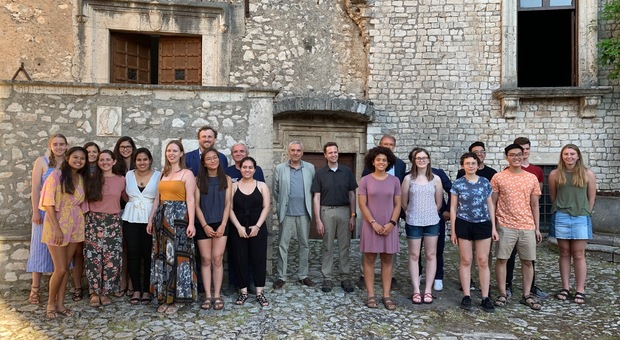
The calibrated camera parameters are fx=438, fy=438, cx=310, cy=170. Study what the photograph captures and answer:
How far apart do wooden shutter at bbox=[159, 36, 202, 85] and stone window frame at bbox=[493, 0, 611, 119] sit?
6.49 metres

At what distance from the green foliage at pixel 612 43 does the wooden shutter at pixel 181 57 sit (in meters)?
8.31

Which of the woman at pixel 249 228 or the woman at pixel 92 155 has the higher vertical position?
the woman at pixel 92 155

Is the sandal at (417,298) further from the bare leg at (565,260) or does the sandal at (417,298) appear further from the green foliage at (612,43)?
the green foliage at (612,43)

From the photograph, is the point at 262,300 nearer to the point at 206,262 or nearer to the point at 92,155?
the point at 206,262

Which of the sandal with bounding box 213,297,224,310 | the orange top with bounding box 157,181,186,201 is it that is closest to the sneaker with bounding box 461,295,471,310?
the sandal with bounding box 213,297,224,310

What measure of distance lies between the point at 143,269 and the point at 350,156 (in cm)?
594

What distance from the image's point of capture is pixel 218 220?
4.49 meters

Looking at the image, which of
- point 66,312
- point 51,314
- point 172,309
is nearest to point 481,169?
point 172,309

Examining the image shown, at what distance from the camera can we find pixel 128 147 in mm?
4844

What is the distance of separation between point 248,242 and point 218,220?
437mm

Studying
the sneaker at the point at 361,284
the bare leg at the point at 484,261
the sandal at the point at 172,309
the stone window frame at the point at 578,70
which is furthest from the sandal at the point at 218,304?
the stone window frame at the point at 578,70

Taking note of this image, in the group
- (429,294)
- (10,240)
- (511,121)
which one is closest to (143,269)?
(10,240)

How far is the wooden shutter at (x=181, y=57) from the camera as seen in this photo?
973 cm

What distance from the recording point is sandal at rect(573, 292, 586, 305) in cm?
485
